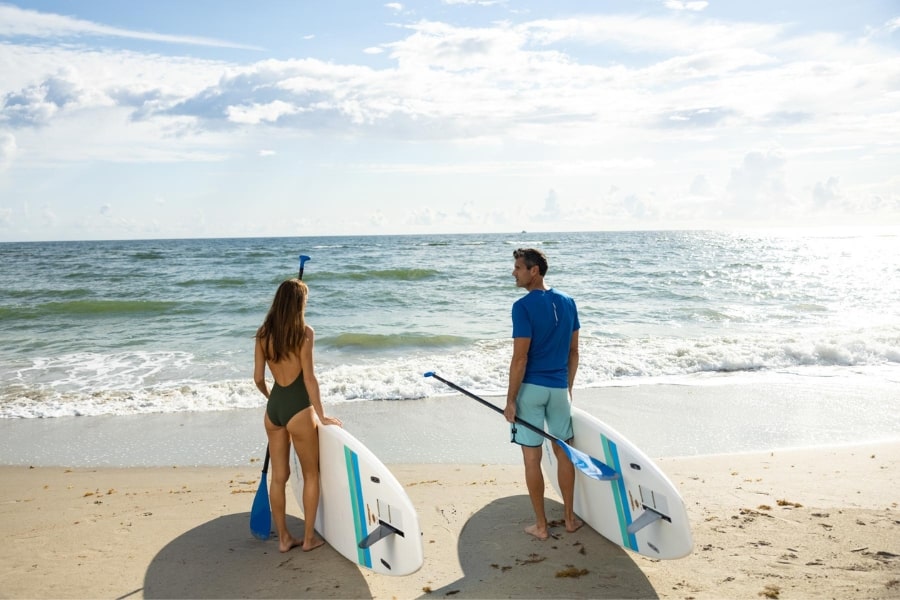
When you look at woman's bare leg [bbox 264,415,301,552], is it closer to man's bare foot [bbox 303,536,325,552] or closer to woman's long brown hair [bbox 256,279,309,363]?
man's bare foot [bbox 303,536,325,552]

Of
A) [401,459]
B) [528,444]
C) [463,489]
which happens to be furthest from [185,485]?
[528,444]

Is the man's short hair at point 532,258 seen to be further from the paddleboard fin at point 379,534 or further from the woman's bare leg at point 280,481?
the woman's bare leg at point 280,481

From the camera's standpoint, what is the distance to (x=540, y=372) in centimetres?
336

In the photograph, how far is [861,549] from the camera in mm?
3074

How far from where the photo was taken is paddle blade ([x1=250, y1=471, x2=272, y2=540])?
3.47m

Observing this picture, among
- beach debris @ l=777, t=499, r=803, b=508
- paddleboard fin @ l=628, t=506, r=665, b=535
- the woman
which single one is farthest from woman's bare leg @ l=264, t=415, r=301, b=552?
beach debris @ l=777, t=499, r=803, b=508

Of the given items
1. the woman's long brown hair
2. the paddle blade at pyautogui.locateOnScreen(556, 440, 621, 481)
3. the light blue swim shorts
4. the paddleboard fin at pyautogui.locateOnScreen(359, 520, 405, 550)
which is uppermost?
the woman's long brown hair

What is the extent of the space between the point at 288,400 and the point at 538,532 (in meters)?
1.58

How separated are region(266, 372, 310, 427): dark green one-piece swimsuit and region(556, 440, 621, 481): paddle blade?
1391mm

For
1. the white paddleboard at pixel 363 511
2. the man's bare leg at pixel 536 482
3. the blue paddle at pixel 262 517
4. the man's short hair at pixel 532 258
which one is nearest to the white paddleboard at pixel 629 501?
the man's bare leg at pixel 536 482

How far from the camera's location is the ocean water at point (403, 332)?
776cm

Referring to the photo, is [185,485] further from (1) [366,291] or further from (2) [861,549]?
(1) [366,291]

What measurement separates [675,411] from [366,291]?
1270cm

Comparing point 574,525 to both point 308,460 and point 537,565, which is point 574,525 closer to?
point 537,565
